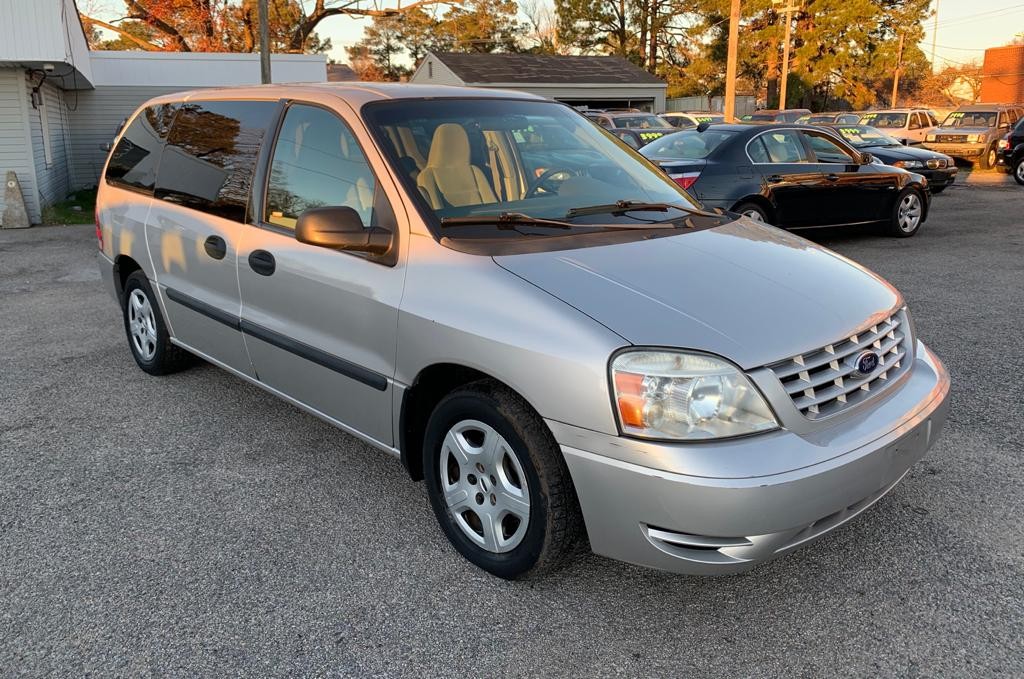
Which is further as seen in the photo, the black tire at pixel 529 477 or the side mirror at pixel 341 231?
the side mirror at pixel 341 231

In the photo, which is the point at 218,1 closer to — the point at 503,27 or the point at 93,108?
the point at 93,108

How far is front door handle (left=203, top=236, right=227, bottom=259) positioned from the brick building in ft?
194

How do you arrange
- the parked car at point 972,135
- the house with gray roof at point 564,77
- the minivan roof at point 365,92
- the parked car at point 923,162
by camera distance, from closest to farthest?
the minivan roof at point 365,92 < the parked car at point 923,162 < the parked car at point 972,135 < the house with gray roof at point 564,77

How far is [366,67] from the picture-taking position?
6431 cm

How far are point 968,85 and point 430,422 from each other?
219ft

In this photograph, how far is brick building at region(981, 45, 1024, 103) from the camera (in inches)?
2007

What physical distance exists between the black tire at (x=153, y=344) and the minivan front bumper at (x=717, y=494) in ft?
11.1

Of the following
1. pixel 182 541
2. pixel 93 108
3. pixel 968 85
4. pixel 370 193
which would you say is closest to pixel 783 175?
pixel 370 193

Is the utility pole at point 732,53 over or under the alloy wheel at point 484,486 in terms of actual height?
over

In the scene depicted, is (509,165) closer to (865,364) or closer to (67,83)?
(865,364)

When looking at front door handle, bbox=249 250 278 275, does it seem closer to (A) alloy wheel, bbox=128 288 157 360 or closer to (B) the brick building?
(A) alloy wheel, bbox=128 288 157 360

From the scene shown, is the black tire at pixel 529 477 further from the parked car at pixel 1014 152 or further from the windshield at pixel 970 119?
the windshield at pixel 970 119

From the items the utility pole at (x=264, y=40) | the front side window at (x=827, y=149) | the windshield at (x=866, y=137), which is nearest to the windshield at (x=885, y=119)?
the windshield at (x=866, y=137)

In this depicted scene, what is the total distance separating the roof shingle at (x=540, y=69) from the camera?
39.9 metres
